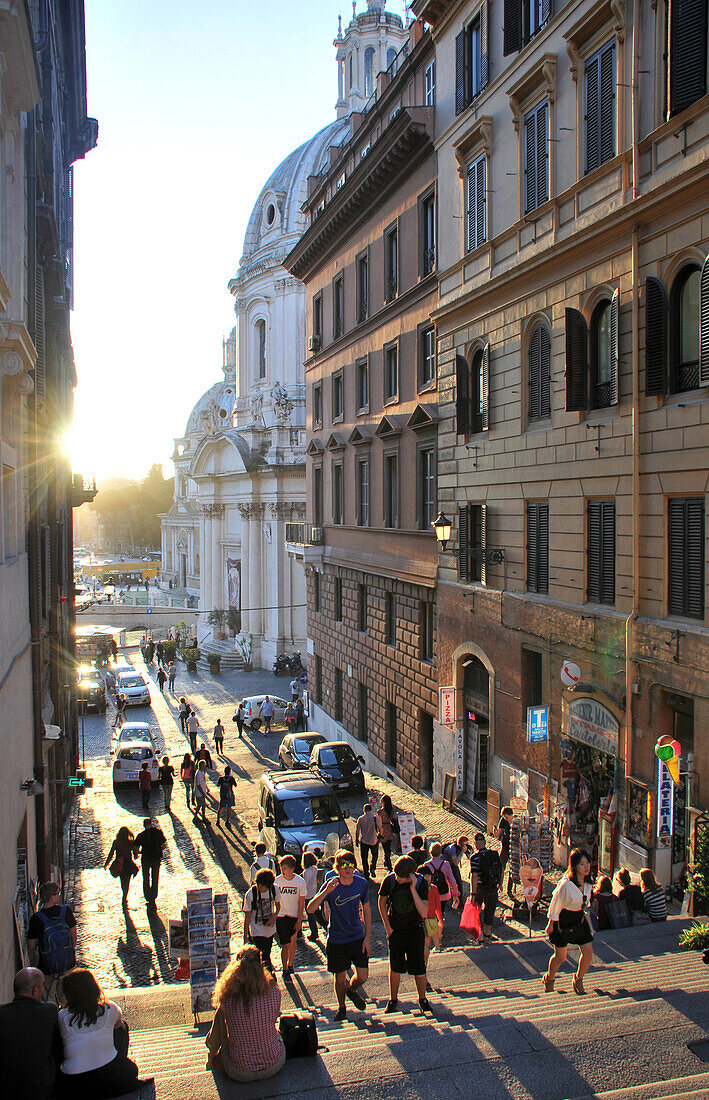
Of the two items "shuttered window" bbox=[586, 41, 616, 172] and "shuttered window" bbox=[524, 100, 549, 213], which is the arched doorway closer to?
"shuttered window" bbox=[524, 100, 549, 213]

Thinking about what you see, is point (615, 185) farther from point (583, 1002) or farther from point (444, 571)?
point (583, 1002)

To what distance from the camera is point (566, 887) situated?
822 cm

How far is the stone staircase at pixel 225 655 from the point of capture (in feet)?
174

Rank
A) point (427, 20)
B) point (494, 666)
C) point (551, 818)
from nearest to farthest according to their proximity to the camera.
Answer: point (551, 818) → point (494, 666) → point (427, 20)

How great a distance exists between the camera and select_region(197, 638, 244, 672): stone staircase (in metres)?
53.1

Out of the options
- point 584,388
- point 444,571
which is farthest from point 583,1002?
point 444,571

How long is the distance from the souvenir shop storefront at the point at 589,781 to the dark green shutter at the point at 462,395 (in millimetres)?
6701

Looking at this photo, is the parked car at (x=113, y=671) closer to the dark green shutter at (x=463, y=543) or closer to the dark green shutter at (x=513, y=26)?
the dark green shutter at (x=463, y=543)

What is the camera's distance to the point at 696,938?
9109 millimetres

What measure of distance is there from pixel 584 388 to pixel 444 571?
270 inches

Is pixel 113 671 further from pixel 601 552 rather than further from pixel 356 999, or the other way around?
pixel 356 999

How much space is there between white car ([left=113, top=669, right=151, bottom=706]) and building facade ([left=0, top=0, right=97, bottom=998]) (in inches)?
632

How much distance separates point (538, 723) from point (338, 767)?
845cm

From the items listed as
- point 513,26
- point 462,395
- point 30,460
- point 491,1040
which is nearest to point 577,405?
point 462,395
